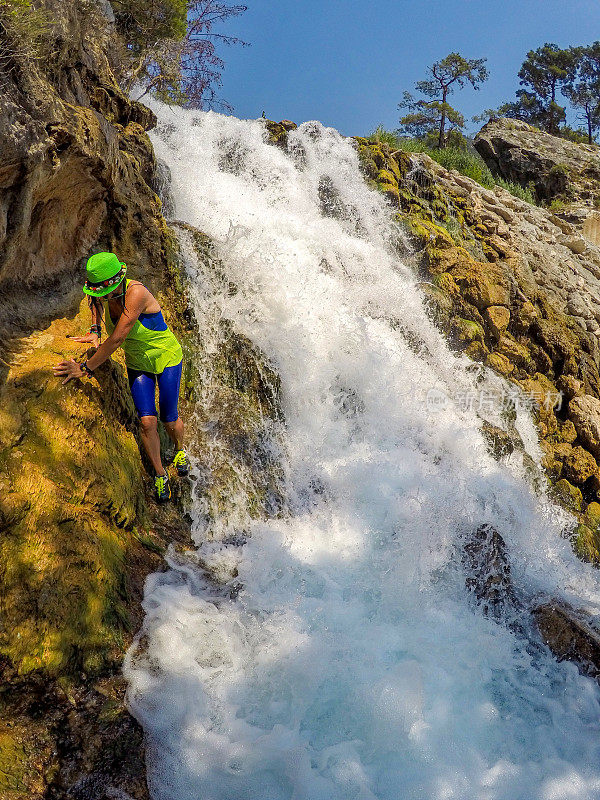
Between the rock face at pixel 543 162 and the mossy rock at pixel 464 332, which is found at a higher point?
the rock face at pixel 543 162

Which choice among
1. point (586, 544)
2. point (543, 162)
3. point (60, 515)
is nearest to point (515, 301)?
point (586, 544)

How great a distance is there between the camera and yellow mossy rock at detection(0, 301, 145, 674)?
3.12m

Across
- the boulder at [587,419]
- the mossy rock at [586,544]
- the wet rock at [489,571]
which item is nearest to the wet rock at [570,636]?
the wet rock at [489,571]

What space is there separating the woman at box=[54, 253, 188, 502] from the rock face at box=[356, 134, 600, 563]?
18.6 ft

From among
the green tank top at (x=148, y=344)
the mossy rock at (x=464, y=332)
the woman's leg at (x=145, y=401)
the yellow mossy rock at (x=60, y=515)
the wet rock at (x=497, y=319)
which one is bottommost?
the yellow mossy rock at (x=60, y=515)

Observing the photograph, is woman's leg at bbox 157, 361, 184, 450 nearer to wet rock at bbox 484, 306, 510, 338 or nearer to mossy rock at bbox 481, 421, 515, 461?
mossy rock at bbox 481, 421, 515, 461

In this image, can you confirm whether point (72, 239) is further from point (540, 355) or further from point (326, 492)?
point (540, 355)

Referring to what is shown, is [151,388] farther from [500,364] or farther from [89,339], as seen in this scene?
[500,364]

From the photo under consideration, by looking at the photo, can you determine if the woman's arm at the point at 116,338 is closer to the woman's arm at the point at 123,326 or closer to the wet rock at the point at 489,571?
the woman's arm at the point at 123,326

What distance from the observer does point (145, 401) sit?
4191 millimetres

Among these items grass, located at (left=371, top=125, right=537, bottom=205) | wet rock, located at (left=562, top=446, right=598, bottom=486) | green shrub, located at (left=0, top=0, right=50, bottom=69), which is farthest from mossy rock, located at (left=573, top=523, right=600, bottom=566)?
grass, located at (left=371, top=125, right=537, bottom=205)

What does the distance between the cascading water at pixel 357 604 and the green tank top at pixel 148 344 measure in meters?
1.47

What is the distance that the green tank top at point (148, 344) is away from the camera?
4.04 metres

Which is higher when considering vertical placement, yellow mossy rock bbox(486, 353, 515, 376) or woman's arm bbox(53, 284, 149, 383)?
yellow mossy rock bbox(486, 353, 515, 376)
